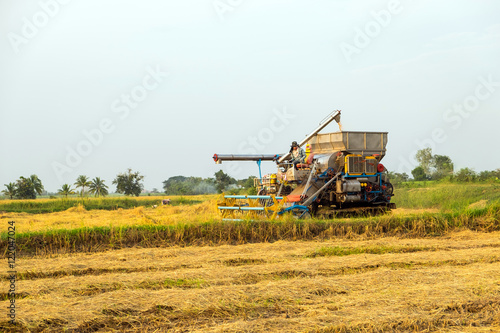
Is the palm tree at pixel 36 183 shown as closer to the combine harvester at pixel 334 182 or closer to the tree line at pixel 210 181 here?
the tree line at pixel 210 181

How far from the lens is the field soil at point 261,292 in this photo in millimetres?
4957

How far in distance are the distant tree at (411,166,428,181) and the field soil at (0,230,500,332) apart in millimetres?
24729

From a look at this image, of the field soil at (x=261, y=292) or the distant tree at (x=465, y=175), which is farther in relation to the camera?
the distant tree at (x=465, y=175)

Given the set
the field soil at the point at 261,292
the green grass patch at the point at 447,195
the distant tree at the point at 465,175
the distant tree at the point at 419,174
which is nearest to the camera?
the field soil at the point at 261,292

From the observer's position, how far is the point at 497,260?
8.25 meters

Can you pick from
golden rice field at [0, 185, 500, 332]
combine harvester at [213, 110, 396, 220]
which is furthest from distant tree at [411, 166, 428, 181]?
golden rice field at [0, 185, 500, 332]

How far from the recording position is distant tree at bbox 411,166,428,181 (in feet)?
108

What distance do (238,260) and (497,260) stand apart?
441 centimetres

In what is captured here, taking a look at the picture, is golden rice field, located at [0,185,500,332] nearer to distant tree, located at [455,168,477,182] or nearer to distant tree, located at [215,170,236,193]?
distant tree, located at [455,168,477,182]

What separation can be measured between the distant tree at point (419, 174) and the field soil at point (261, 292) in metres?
24.7

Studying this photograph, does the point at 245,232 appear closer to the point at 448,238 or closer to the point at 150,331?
the point at 448,238

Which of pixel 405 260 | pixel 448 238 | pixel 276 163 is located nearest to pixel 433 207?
pixel 276 163

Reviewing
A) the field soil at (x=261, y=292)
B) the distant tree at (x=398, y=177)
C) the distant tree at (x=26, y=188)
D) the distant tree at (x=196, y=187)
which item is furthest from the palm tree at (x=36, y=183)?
the field soil at (x=261, y=292)

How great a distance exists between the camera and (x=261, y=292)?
589 cm
